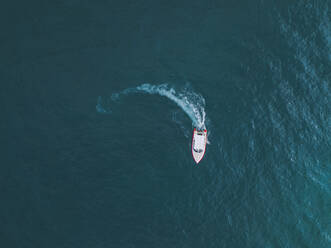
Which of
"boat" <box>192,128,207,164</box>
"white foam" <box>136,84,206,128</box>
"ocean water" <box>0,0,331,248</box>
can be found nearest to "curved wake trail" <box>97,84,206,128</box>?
"white foam" <box>136,84,206,128</box>

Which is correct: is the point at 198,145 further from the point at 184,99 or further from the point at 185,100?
the point at 184,99

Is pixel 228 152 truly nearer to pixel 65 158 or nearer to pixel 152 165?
pixel 152 165

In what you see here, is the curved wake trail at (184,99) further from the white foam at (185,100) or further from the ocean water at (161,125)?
the ocean water at (161,125)

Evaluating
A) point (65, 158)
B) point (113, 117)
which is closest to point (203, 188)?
point (113, 117)

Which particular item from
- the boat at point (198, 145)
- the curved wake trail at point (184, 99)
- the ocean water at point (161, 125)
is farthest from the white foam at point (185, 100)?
the boat at point (198, 145)

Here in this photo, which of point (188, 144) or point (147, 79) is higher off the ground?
point (147, 79)
